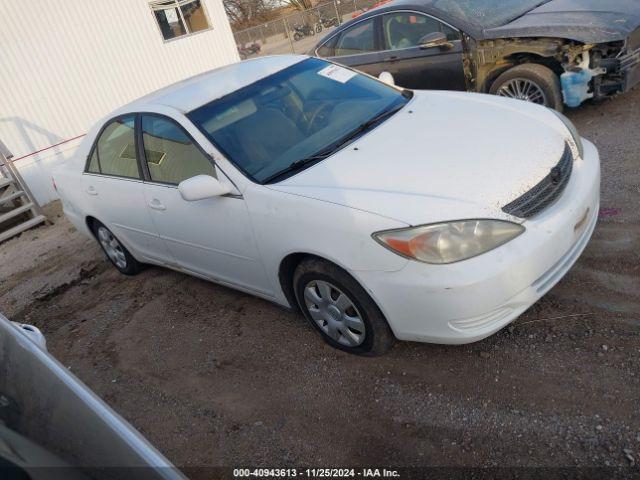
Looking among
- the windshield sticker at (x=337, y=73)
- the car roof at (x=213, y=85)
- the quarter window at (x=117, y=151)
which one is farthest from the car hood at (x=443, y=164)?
the quarter window at (x=117, y=151)

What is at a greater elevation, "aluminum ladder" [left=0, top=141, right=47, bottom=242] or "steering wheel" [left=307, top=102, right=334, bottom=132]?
"steering wheel" [left=307, top=102, right=334, bottom=132]

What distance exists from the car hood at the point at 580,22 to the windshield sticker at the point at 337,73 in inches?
92.6

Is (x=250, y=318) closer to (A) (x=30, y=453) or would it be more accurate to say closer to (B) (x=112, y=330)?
(B) (x=112, y=330)

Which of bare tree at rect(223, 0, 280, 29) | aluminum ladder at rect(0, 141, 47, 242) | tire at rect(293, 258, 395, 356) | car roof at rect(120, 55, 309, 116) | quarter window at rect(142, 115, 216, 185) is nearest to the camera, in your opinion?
tire at rect(293, 258, 395, 356)

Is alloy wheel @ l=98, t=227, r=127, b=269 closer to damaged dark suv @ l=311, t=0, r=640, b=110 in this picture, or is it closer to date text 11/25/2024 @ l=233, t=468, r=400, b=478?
date text 11/25/2024 @ l=233, t=468, r=400, b=478

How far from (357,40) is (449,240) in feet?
16.8

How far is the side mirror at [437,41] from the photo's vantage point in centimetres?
591

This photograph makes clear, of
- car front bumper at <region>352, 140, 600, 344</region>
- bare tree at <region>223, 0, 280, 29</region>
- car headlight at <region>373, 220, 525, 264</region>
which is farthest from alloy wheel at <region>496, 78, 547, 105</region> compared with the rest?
bare tree at <region>223, 0, 280, 29</region>

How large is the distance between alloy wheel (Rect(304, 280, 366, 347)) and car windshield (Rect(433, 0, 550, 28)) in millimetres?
4174

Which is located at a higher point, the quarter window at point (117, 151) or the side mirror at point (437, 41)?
the quarter window at point (117, 151)

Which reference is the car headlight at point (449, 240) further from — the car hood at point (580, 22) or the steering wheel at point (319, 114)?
the car hood at point (580, 22)

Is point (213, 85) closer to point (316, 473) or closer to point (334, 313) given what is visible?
point (334, 313)

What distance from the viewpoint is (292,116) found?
3.51 meters

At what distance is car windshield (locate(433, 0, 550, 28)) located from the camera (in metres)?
5.82
